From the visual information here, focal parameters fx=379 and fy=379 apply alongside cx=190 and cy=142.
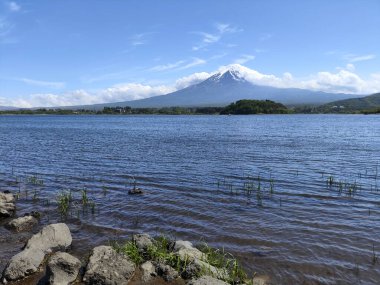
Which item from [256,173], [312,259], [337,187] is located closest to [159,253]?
[312,259]

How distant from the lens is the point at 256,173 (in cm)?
2747

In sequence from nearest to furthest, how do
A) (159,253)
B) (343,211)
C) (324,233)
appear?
(159,253) → (324,233) → (343,211)

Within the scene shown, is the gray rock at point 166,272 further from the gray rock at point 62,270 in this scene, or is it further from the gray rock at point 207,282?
the gray rock at point 62,270

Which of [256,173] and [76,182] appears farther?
[256,173]

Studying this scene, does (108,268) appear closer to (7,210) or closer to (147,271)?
(147,271)

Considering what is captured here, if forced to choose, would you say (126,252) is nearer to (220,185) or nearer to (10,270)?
(10,270)

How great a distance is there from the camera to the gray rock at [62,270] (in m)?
9.54

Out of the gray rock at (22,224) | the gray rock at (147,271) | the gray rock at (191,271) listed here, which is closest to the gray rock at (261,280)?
the gray rock at (191,271)

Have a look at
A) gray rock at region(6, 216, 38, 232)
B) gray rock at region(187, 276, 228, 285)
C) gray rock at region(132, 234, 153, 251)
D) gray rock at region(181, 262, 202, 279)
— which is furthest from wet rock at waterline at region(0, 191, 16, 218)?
gray rock at region(187, 276, 228, 285)

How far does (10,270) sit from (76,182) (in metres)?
→ 14.9

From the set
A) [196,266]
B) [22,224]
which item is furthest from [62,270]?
[22,224]

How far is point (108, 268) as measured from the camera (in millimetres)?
9812

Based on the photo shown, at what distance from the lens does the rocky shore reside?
9680 mm

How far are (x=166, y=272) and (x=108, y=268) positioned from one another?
1.55 m
